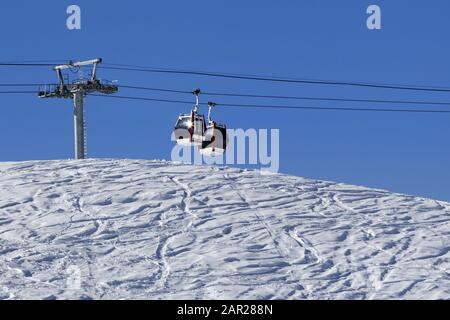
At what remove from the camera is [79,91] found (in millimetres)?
39688

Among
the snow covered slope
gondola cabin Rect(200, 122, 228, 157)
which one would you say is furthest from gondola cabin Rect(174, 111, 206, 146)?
the snow covered slope

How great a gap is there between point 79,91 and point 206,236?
1513 cm

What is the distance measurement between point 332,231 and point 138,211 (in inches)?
209

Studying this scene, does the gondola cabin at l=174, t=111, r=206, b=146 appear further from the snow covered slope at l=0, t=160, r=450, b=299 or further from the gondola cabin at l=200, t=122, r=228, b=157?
the snow covered slope at l=0, t=160, r=450, b=299

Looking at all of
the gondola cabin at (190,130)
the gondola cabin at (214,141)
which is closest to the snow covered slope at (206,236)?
the gondola cabin at (190,130)

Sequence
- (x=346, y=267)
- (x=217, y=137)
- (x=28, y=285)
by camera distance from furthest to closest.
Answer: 1. (x=217, y=137)
2. (x=346, y=267)
3. (x=28, y=285)

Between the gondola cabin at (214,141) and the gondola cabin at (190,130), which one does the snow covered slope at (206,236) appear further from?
the gondola cabin at (214,141)

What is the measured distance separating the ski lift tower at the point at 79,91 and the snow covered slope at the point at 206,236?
4595mm

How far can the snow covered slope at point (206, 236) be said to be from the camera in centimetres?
2264

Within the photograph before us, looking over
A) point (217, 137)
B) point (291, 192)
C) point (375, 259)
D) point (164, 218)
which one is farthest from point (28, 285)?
point (217, 137)

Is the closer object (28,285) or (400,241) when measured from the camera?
(28,285)
